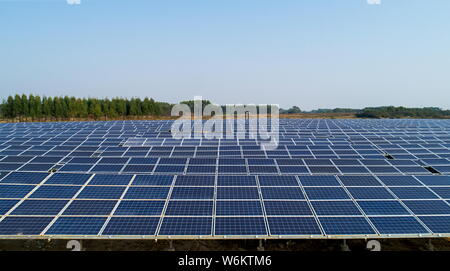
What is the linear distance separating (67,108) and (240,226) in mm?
88148

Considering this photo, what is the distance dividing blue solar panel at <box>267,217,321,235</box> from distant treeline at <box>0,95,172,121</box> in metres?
85.7

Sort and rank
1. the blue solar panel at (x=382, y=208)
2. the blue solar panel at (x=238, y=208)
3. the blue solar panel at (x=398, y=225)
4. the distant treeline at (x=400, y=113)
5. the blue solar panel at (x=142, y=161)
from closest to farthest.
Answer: the blue solar panel at (x=398, y=225) → the blue solar panel at (x=238, y=208) → the blue solar panel at (x=382, y=208) → the blue solar panel at (x=142, y=161) → the distant treeline at (x=400, y=113)

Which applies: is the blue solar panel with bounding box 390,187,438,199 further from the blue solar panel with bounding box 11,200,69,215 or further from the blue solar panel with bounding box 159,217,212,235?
the blue solar panel with bounding box 11,200,69,215

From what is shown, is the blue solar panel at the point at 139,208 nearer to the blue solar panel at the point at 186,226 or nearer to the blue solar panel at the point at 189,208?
the blue solar panel at the point at 189,208

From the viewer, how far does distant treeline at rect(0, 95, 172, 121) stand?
78.2 m

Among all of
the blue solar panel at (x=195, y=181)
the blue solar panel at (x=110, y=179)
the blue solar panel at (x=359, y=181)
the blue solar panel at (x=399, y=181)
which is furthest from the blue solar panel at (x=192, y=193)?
the blue solar panel at (x=399, y=181)

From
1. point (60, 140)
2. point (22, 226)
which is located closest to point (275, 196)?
point (22, 226)

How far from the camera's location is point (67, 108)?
8231cm

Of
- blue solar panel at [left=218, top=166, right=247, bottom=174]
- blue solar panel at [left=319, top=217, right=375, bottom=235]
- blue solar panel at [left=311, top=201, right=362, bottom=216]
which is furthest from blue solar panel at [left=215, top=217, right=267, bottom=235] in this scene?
blue solar panel at [left=218, top=166, right=247, bottom=174]

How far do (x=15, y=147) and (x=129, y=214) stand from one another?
20.1 m

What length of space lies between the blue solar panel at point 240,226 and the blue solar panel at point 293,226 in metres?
0.48

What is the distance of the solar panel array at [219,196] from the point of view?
1158 centimetres

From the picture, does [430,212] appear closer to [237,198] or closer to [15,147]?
[237,198]

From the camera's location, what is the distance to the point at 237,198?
1379cm
